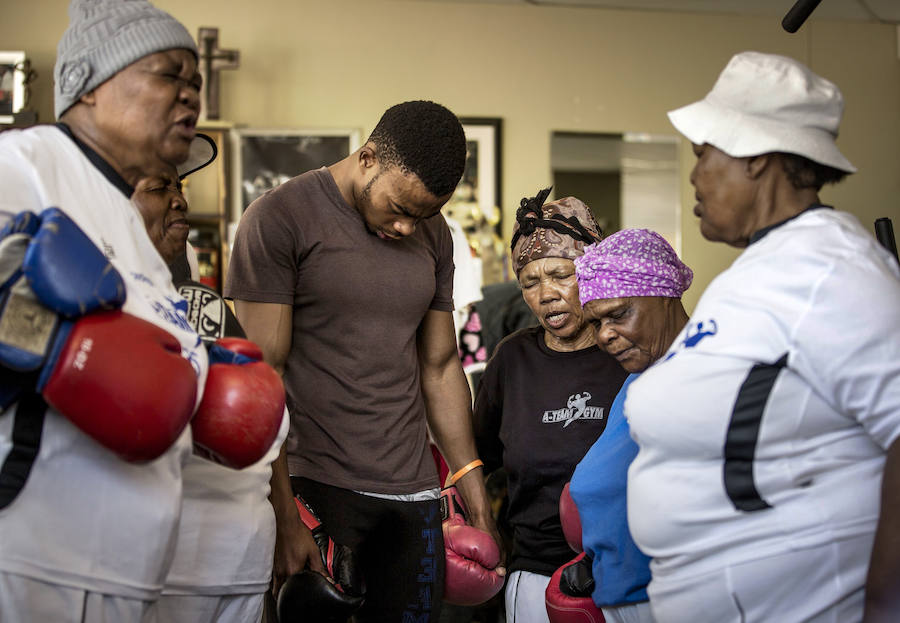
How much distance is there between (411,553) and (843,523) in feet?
3.35

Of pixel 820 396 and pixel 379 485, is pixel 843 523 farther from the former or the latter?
pixel 379 485

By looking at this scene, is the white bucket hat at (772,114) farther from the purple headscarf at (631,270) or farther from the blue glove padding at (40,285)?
the blue glove padding at (40,285)

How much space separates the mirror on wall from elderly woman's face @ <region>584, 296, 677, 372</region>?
3.95m

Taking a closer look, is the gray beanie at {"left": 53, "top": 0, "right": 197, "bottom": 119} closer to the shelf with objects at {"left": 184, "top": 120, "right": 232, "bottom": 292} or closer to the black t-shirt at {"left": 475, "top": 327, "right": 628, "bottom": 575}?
the black t-shirt at {"left": 475, "top": 327, "right": 628, "bottom": 575}

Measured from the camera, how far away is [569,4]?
5.75 m

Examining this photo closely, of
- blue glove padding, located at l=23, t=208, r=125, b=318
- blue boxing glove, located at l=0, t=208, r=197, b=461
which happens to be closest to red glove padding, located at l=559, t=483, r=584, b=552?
blue boxing glove, located at l=0, t=208, r=197, b=461

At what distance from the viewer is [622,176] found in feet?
19.1

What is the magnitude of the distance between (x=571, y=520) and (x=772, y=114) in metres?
0.88

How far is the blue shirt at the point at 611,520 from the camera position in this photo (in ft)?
5.53

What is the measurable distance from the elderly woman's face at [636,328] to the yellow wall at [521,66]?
388cm

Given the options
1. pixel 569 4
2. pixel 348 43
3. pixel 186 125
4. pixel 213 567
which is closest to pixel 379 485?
pixel 213 567

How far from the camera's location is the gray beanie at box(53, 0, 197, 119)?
133cm

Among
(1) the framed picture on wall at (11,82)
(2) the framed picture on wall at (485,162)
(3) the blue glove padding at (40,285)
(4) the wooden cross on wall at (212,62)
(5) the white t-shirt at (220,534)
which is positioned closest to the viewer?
(3) the blue glove padding at (40,285)

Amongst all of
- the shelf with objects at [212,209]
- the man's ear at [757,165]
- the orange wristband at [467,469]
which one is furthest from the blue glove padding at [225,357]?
the shelf with objects at [212,209]
